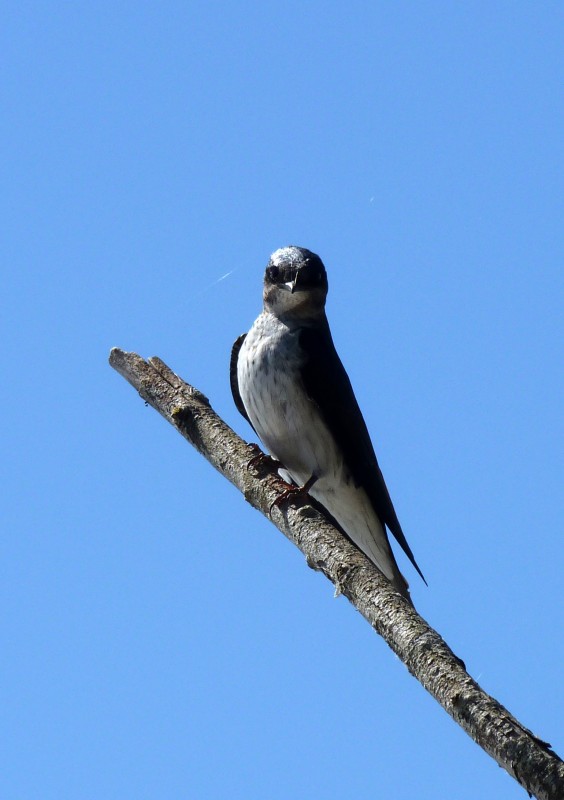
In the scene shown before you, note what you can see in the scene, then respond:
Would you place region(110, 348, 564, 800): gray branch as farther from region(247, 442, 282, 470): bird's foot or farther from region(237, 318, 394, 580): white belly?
region(237, 318, 394, 580): white belly

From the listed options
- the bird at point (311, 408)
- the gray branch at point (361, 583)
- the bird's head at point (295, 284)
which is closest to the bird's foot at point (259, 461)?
the gray branch at point (361, 583)

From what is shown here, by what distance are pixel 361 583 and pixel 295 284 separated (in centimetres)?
362

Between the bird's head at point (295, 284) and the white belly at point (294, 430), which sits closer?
the white belly at point (294, 430)

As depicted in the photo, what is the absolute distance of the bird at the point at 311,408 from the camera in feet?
26.2

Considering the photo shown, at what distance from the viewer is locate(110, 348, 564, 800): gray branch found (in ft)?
13.3

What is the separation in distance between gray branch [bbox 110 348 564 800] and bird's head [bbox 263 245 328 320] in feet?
4.66

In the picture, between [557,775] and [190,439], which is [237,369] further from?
[557,775]

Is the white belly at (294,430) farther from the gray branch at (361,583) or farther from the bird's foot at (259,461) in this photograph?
the gray branch at (361,583)

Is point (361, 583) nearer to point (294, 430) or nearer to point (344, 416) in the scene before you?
point (294, 430)

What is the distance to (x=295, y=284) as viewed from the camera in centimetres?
845

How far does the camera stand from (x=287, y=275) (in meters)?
8.57

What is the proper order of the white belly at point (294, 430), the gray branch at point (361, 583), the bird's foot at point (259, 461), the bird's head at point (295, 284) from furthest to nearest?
the bird's head at point (295, 284) → the white belly at point (294, 430) → the bird's foot at point (259, 461) → the gray branch at point (361, 583)

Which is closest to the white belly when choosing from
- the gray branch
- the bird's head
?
the bird's head

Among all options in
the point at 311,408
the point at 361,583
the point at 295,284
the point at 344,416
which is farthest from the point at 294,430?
the point at 361,583
